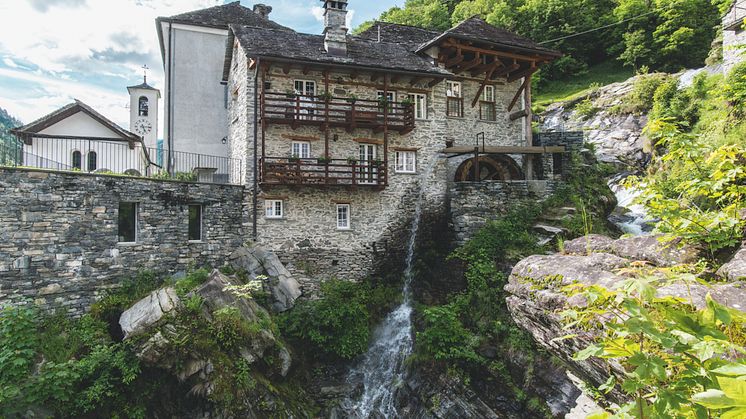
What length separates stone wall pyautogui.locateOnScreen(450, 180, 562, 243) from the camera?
17.5 metres

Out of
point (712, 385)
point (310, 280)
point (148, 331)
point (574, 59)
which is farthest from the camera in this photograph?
point (574, 59)

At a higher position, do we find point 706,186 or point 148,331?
point 706,186

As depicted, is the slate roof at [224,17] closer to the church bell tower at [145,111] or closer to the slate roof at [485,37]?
the church bell tower at [145,111]

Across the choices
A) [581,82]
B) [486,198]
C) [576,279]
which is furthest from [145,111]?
[581,82]

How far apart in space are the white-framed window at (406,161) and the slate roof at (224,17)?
10.6 m

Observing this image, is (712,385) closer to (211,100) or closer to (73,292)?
(73,292)

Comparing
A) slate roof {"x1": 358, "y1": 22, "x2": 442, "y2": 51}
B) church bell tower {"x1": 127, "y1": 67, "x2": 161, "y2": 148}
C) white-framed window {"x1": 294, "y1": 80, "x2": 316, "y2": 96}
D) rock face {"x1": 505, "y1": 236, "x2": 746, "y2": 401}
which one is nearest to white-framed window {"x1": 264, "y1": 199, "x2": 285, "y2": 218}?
white-framed window {"x1": 294, "y1": 80, "x2": 316, "y2": 96}

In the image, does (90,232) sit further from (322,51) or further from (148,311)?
(322,51)

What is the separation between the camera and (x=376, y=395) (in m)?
13.6

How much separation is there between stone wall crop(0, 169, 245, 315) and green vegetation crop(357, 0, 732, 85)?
29.3 metres

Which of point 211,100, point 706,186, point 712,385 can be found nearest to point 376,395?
point 706,186

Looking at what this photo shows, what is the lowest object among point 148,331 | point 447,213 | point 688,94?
point 148,331

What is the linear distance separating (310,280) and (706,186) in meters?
13.9

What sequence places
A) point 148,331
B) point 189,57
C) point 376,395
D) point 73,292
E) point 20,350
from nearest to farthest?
point 20,350 < point 148,331 < point 73,292 < point 376,395 < point 189,57
